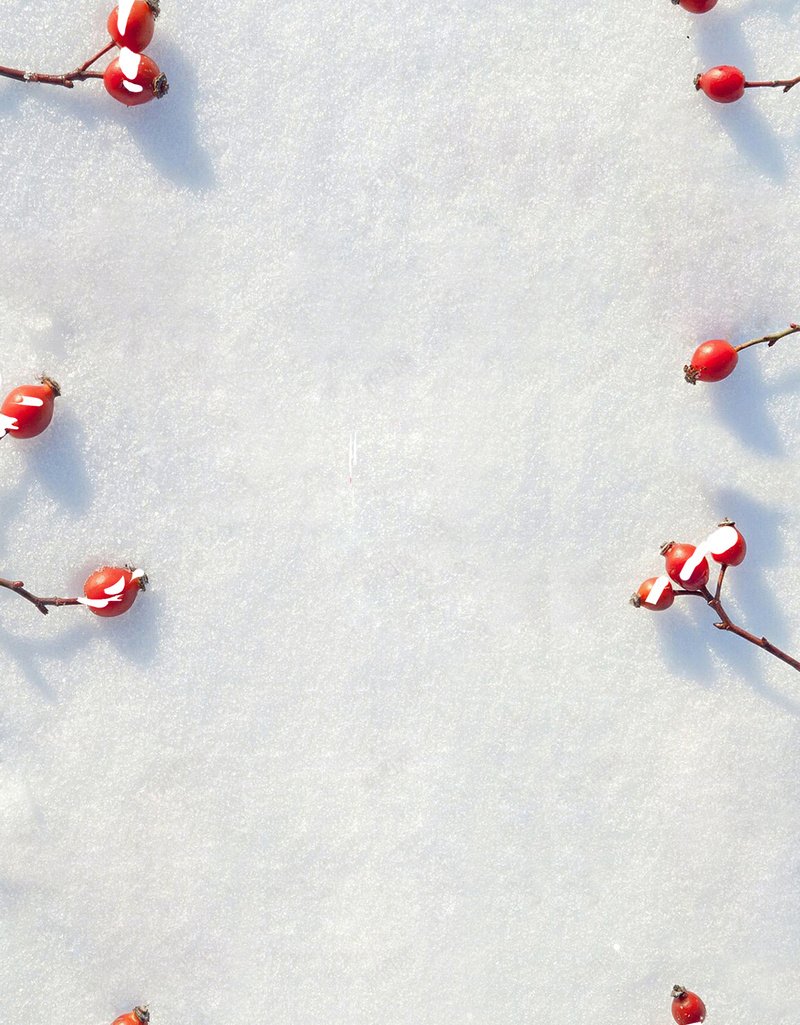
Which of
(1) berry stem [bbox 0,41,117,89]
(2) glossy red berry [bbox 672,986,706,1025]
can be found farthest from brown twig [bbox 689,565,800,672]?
(1) berry stem [bbox 0,41,117,89]

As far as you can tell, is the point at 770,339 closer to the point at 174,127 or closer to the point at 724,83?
the point at 724,83

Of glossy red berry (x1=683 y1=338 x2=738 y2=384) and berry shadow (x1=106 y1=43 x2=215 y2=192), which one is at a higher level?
berry shadow (x1=106 y1=43 x2=215 y2=192)

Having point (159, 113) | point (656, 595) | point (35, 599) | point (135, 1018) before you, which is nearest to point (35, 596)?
point (35, 599)

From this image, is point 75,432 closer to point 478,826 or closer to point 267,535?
point 267,535

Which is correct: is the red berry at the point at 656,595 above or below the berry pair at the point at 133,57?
below

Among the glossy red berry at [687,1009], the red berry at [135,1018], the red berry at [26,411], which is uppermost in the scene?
the red berry at [26,411]

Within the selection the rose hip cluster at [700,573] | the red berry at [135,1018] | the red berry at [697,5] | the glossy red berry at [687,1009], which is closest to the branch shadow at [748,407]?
the rose hip cluster at [700,573]

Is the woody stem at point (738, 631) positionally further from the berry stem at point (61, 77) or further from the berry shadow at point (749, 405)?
the berry stem at point (61, 77)

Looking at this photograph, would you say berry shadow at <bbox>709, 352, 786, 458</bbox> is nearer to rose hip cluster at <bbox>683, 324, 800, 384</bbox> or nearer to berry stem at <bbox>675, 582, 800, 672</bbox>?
rose hip cluster at <bbox>683, 324, 800, 384</bbox>
